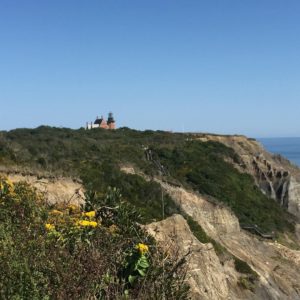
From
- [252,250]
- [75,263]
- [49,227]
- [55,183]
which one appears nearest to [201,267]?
[49,227]

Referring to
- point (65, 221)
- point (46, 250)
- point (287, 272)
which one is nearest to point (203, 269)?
point (65, 221)

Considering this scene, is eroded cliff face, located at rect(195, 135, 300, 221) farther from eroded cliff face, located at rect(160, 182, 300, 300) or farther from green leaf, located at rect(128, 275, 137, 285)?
green leaf, located at rect(128, 275, 137, 285)

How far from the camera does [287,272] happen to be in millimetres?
28250

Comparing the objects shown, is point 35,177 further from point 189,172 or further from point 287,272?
point 189,172

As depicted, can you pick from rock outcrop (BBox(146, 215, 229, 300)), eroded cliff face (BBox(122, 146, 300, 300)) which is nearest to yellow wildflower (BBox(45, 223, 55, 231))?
rock outcrop (BBox(146, 215, 229, 300))

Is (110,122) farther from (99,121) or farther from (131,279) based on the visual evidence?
(131,279)

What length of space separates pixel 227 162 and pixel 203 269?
44640 mm

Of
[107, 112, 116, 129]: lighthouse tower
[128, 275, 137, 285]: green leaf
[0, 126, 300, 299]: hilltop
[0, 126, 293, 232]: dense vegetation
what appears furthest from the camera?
[107, 112, 116, 129]: lighthouse tower

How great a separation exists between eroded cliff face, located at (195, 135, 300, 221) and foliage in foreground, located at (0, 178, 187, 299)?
174ft

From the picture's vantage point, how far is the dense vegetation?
29.3 m

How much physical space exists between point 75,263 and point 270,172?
59898mm

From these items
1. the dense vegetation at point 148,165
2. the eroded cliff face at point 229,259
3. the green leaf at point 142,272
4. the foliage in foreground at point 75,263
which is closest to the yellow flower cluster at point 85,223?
the foliage in foreground at point 75,263

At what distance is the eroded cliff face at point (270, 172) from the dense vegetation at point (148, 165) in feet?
7.79

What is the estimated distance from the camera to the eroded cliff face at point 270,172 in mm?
60219
